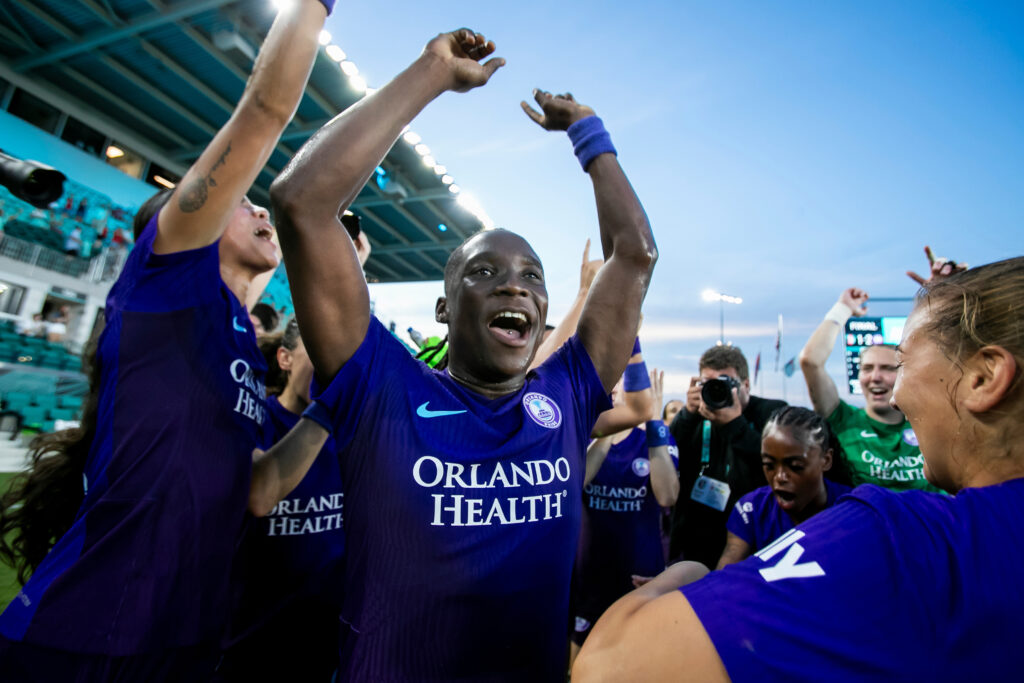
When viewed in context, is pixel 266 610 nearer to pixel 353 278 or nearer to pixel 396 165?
pixel 353 278

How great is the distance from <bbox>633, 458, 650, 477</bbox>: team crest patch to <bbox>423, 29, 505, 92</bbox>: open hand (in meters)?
3.21

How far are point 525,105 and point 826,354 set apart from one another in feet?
10.3

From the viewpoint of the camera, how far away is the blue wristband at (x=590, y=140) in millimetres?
1921

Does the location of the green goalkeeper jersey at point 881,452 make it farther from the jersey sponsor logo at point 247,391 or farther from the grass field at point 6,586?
the grass field at point 6,586

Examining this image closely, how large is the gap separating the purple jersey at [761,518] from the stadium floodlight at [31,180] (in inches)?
137

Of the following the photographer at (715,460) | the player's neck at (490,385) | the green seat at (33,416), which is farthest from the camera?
the green seat at (33,416)

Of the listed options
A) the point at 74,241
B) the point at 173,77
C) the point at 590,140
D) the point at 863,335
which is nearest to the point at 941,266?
the point at 590,140

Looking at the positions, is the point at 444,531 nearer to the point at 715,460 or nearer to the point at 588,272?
the point at 588,272

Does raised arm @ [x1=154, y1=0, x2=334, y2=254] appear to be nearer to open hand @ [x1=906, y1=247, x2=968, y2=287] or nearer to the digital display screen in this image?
open hand @ [x1=906, y1=247, x2=968, y2=287]

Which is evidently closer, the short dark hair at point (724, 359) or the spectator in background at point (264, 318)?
the spectator in background at point (264, 318)

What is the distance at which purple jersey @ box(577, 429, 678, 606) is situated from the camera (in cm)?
387

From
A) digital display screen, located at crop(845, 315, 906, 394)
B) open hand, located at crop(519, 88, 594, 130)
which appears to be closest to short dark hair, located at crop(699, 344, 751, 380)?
open hand, located at crop(519, 88, 594, 130)

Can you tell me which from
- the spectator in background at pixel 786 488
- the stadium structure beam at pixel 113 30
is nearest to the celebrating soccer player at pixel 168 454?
the spectator in background at pixel 786 488

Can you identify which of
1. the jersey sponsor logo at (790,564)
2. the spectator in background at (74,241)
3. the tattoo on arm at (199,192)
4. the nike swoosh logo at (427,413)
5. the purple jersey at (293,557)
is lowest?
the purple jersey at (293,557)
